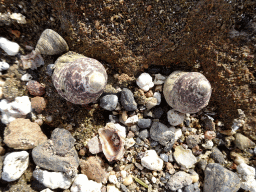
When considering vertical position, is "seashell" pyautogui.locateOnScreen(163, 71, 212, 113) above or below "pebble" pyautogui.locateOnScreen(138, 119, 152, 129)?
above

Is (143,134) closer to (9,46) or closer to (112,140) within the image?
(112,140)

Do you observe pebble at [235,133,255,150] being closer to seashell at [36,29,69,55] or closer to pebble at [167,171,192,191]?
pebble at [167,171,192,191]

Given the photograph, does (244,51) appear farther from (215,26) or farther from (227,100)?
(227,100)

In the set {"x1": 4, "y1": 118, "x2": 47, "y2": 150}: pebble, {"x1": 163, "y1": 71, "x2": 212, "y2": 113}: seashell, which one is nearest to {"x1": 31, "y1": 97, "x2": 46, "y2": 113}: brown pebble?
{"x1": 4, "y1": 118, "x2": 47, "y2": 150}: pebble

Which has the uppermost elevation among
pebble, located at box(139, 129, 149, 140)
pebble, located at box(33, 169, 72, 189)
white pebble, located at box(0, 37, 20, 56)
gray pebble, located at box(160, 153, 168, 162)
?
white pebble, located at box(0, 37, 20, 56)

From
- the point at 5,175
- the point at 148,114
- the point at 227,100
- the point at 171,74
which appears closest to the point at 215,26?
the point at 171,74

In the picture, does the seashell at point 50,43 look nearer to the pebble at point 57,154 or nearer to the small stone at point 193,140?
the pebble at point 57,154

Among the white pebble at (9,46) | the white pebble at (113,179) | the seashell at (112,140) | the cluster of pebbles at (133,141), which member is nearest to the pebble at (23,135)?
the cluster of pebbles at (133,141)
